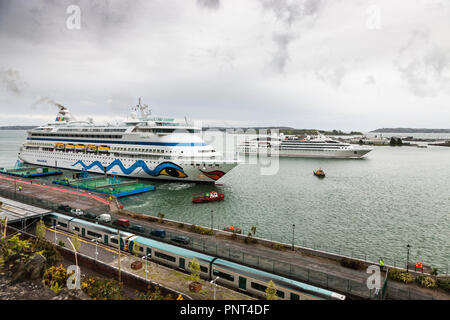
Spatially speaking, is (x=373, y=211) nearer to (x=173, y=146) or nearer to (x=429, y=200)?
(x=429, y=200)

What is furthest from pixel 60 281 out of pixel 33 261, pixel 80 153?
pixel 80 153

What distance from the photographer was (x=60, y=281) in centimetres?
1222

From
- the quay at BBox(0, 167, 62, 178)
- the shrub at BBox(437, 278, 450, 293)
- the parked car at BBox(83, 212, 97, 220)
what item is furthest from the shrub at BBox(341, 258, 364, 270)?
the quay at BBox(0, 167, 62, 178)

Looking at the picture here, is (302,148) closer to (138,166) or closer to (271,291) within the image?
(138,166)

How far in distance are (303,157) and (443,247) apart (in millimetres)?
78426

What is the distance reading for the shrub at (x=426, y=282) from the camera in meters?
14.1

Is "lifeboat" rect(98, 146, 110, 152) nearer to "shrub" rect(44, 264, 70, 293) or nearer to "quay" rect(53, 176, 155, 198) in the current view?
"quay" rect(53, 176, 155, 198)

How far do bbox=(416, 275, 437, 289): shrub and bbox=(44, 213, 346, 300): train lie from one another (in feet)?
17.8

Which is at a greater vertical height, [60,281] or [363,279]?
[60,281]

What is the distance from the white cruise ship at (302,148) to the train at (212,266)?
87623mm

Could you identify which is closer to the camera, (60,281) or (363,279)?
(60,281)

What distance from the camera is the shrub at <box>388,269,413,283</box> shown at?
1454cm

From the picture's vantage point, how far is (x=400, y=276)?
48.4 feet
